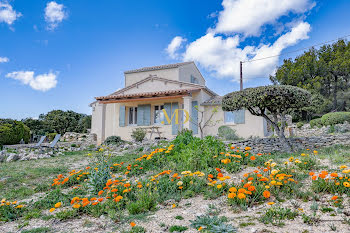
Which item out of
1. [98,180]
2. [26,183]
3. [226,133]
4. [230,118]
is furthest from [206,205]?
[230,118]

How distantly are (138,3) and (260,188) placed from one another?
9.72 metres

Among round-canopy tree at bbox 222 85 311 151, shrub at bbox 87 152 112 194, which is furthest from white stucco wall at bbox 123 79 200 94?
shrub at bbox 87 152 112 194

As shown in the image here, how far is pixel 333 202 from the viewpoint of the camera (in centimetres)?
263

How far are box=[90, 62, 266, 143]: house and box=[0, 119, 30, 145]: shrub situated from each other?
5.40 meters

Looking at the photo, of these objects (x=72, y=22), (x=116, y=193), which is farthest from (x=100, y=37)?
(x=116, y=193)

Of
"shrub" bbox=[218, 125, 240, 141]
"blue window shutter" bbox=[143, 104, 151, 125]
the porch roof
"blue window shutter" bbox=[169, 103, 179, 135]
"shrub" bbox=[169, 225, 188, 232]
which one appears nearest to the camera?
"shrub" bbox=[169, 225, 188, 232]

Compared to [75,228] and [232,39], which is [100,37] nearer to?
[232,39]

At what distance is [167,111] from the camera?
16.0 m

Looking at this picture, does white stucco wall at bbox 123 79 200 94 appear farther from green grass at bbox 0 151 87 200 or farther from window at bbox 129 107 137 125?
green grass at bbox 0 151 87 200

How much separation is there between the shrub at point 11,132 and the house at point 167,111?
540cm

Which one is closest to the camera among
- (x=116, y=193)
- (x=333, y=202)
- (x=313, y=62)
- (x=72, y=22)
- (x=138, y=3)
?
(x=333, y=202)

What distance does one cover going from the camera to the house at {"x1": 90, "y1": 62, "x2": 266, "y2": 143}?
1481 centimetres

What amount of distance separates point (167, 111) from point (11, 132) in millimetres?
10493

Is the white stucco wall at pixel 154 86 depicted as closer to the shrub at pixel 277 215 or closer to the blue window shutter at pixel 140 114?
the blue window shutter at pixel 140 114
